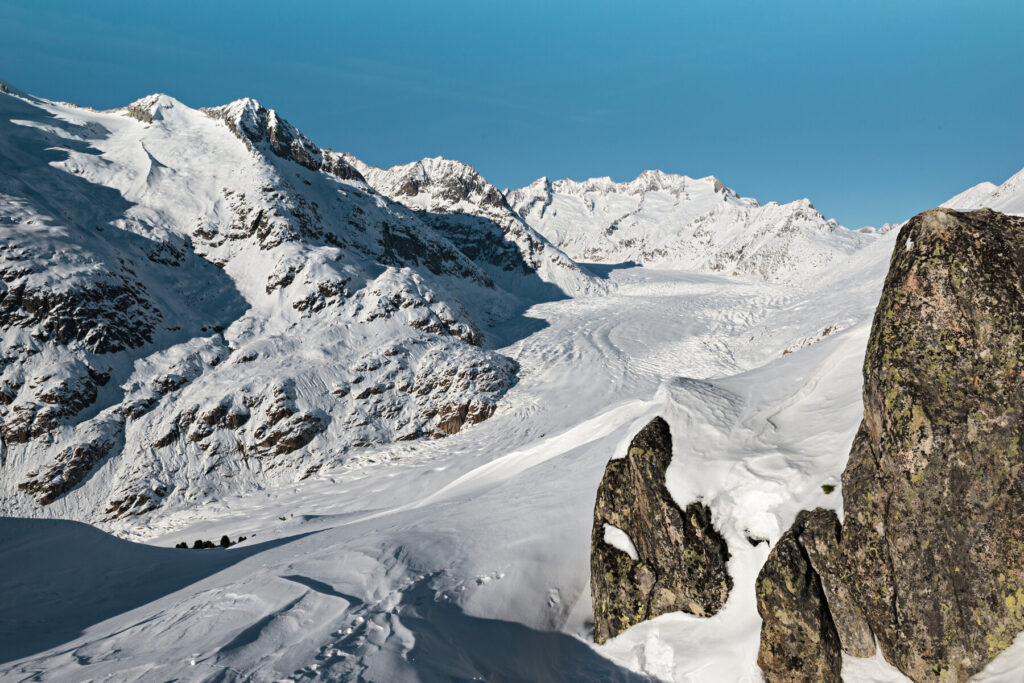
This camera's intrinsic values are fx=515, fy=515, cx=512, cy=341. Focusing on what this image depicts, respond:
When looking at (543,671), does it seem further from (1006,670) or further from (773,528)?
(1006,670)

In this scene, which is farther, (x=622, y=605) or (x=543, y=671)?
(x=622, y=605)

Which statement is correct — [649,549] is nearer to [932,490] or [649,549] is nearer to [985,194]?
[932,490]

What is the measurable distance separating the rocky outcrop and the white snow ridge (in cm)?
24

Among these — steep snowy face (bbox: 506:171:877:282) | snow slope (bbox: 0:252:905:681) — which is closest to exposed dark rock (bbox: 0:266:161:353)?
snow slope (bbox: 0:252:905:681)

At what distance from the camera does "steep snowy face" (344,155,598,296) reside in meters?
98.7

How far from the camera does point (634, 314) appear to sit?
222 ft

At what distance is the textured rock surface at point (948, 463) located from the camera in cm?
571

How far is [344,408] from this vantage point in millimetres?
41688

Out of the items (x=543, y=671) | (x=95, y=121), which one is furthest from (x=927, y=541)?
(x=95, y=121)

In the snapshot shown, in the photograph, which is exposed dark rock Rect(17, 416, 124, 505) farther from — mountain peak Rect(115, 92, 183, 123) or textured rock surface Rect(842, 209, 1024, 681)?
mountain peak Rect(115, 92, 183, 123)

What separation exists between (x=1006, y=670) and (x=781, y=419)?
3.98 m

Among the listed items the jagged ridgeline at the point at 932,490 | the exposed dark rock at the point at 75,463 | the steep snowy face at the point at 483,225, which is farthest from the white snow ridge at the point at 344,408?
the steep snowy face at the point at 483,225

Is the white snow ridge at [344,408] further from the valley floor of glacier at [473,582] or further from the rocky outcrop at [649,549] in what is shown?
the rocky outcrop at [649,549]

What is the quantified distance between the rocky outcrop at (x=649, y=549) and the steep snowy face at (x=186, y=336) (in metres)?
32.6
